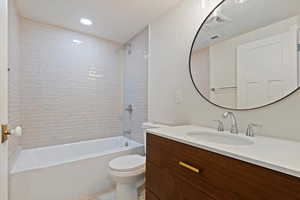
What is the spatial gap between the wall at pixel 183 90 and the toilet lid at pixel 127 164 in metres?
0.57

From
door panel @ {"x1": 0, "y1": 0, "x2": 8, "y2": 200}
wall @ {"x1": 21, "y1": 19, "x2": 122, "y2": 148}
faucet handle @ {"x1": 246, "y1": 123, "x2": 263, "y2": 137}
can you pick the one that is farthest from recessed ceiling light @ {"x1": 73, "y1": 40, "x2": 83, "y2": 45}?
faucet handle @ {"x1": 246, "y1": 123, "x2": 263, "y2": 137}

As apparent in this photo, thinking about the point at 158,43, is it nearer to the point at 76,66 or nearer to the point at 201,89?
the point at 201,89

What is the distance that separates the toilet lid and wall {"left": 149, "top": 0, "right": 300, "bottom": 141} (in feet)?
1.88

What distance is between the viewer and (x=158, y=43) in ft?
6.72

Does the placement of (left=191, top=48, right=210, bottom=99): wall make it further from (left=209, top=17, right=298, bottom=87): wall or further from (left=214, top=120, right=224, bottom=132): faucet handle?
(left=214, top=120, right=224, bottom=132): faucet handle

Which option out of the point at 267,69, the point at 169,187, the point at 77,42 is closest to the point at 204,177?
the point at 169,187

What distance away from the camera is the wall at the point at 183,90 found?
96cm

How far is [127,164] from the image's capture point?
1622 mm

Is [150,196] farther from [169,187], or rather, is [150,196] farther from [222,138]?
[222,138]

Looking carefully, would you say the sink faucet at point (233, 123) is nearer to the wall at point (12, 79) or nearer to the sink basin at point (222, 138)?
the sink basin at point (222, 138)

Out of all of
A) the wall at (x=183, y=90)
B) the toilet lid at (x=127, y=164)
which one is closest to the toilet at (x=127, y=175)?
the toilet lid at (x=127, y=164)

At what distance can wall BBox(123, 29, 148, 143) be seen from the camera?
245cm

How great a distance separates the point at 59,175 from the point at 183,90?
1681 millimetres

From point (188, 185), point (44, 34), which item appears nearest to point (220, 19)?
point (188, 185)
